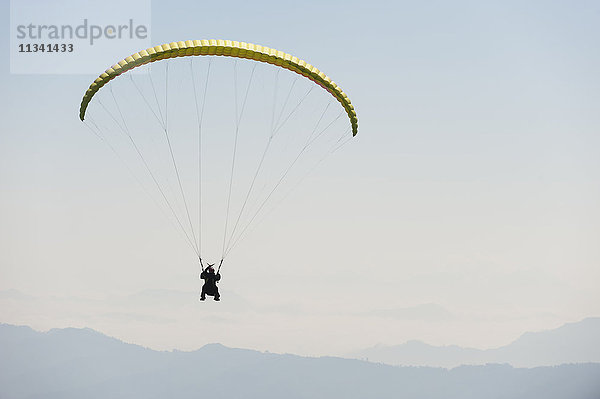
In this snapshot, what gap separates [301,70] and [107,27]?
28.9ft

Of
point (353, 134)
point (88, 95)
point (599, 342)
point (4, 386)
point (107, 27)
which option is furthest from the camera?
point (4, 386)

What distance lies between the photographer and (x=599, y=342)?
175250mm

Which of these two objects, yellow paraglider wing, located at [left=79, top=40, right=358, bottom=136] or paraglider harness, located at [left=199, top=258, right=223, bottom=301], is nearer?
yellow paraglider wing, located at [left=79, top=40, right=358, bottom=136]

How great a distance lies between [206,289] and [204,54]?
243 inches

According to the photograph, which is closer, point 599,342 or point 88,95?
point 88,95

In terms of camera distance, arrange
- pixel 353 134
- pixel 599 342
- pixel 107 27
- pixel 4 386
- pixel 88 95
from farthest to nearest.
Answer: pixel 4 386 → pixel 599 342 → pixel 107 27 → pixel 353 134 → pixel 88 95

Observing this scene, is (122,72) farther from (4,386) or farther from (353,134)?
(4,386)

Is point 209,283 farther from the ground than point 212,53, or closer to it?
closer to it

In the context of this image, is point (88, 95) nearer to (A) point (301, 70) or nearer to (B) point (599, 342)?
Result: (A) point (301, 70)

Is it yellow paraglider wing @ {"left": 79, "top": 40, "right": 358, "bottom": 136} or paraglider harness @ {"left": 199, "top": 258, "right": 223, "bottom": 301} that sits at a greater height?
yellow paraglider wing @ {"left": 79, "top": 40, "right": 358, "bottom": 136}

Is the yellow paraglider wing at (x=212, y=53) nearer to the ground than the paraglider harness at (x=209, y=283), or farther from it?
farther from it

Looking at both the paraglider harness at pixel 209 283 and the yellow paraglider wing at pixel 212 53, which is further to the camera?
the paraglider harness at pixel 209 283

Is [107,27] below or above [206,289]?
above

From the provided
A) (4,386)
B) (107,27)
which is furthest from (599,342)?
(107,27)
